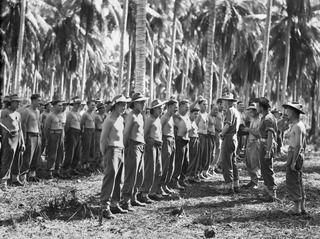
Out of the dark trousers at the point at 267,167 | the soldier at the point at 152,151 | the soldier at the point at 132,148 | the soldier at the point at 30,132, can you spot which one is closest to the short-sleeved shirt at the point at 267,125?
the dark trousers at the point at 267,167

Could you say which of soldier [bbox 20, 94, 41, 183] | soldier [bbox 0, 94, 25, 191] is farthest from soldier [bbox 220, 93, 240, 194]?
soldier [bbox 0, 94, 25, 191]

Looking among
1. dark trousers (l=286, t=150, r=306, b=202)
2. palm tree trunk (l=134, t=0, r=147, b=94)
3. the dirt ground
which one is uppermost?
palm tree trunk (l=134, t=0, r=147, b=94)

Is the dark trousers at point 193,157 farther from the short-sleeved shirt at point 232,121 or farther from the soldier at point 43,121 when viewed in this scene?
the soldier at point 43,121

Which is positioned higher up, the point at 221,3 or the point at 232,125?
the point at 221,3

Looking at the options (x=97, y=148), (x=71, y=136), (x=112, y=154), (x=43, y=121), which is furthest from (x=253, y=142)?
(x=43, y=121)

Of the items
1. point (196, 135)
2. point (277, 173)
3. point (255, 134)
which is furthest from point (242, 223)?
point (277, 173)

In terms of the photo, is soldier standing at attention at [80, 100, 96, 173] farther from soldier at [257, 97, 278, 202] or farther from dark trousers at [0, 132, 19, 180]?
soldier at [257, 97, 278, 202]

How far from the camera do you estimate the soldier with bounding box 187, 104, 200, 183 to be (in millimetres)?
10992

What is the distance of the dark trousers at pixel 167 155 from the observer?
9227 mm

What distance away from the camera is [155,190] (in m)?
9.08

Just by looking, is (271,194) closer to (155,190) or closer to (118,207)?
(155,190)

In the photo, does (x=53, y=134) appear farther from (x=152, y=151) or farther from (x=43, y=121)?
(x=152, y=151)

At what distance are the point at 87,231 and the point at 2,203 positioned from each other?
8.14ft

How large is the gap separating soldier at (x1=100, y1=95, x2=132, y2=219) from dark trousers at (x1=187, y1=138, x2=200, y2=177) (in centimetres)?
390
